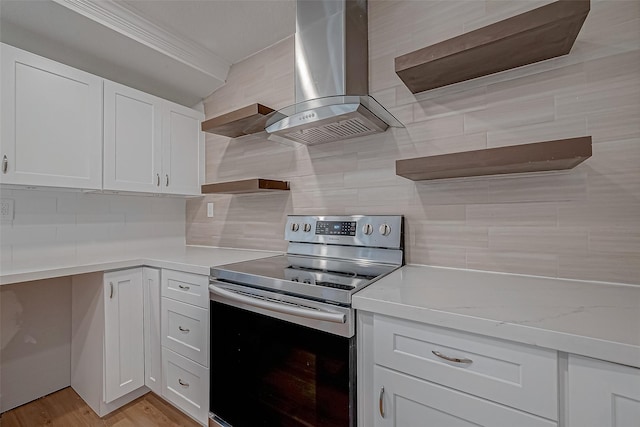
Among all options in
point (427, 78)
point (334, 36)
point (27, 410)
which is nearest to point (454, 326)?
point (427, 78)

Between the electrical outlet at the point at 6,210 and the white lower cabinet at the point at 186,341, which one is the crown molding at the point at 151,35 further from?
the white lower cabinet at the point at 186,341

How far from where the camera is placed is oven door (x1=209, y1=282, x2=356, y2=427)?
3.42 feet

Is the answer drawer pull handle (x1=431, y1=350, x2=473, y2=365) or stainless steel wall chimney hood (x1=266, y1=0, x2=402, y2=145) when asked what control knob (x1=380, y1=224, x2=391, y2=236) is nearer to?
stainless steel wall chimney hood (x1=266, y1=0, x2=402, y2=145)

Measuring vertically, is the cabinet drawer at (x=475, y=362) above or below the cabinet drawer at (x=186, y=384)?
above

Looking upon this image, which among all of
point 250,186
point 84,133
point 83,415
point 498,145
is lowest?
point 83,415

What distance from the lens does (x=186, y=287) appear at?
1.60 metres

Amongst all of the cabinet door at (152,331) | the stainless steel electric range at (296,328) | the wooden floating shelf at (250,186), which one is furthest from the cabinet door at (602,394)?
the cabinet door at (152,331)

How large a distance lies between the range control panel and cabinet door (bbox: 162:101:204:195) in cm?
102

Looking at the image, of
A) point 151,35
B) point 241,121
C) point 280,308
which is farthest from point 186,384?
point 151,35

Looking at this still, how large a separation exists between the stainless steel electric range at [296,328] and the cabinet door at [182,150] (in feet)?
3.68

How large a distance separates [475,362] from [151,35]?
8.10ft

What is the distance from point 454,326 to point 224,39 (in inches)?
89.3

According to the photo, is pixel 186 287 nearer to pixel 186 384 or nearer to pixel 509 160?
pixel 186 384

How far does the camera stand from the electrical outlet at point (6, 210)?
1.66 metres
